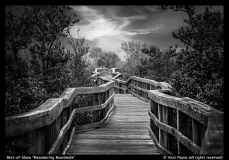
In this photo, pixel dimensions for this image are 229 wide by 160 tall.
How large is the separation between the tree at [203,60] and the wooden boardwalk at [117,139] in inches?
58.6

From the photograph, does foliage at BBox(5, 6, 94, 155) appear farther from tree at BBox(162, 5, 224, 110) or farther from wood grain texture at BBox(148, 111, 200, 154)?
tree at BBox(162, 5, 224, 110)

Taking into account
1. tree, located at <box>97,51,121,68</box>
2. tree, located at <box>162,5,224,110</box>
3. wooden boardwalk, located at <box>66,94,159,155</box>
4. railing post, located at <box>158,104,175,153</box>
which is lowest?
wooden boardwalk, located at <box>66,94,159,155</box>

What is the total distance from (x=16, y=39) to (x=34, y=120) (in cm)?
404

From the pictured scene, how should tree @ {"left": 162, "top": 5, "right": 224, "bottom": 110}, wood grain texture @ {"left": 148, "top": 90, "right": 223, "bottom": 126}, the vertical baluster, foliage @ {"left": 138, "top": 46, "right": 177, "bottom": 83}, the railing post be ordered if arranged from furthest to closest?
foliage @ {"left": 138, "top": 46, "right": 177, "bottom": 83}, the vertical baluster, tree @ {"left": 162, "top": 5, "right": 224, "bottom": 110}, the railing post, wood grain texture @ {"left": 148, "top": 90, "right": 223, "bottom": 126}

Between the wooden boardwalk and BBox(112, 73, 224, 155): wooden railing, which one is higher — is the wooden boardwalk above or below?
below

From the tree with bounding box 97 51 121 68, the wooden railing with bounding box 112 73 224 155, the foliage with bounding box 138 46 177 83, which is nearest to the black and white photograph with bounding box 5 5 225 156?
the wooden railing with bounding box 112 73 224 155

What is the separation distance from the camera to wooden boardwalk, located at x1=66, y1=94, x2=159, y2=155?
3.79 metres

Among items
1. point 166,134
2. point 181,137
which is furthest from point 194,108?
point 166,134

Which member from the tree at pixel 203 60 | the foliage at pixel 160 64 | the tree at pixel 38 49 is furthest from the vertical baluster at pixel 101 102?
the foliage at pixel 160 64

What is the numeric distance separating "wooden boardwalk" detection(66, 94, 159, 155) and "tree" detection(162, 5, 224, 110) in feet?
4.88

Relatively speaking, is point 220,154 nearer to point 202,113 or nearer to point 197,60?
point 202,113

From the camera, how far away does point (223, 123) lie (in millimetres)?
1988

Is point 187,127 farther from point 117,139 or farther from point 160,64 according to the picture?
point 160,64

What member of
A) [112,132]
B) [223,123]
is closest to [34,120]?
[223,123]
